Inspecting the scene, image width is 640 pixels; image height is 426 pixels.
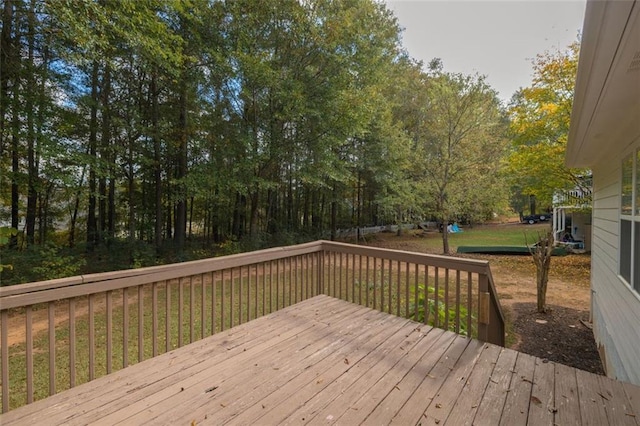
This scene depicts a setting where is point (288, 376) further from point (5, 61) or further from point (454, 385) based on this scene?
point (5, 61)

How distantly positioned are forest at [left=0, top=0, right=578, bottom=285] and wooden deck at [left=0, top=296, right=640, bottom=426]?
16.5ft

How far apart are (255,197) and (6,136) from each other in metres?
5.83

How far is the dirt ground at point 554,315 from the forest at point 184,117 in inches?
115

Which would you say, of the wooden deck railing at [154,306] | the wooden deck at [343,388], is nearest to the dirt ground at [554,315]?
the wooden deck railing at [154,306]

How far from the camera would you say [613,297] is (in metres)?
3.28

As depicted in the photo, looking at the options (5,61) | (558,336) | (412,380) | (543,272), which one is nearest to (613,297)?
(558,336)

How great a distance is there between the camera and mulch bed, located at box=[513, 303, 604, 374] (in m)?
3.85

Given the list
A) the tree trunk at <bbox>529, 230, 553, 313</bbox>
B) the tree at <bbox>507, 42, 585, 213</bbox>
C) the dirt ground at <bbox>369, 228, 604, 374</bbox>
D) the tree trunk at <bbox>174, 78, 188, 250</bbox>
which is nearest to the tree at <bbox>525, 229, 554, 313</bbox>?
the tree trunk at <bbox>529, 230, 553, 313</bbox>

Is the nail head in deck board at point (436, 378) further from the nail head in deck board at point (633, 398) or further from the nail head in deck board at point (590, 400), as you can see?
the nail head in deck board at point (633, 398)

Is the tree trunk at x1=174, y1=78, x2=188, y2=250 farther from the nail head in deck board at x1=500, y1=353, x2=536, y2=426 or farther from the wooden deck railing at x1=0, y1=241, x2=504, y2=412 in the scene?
the nail head in deck board at x1=500, y1=353, x2=536, y2=426

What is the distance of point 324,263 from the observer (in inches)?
158

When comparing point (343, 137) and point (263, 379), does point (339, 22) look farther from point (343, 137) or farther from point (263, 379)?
point (263, 379)

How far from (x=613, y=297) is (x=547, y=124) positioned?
22.6ft

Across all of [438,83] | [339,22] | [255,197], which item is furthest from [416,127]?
[255,197]
